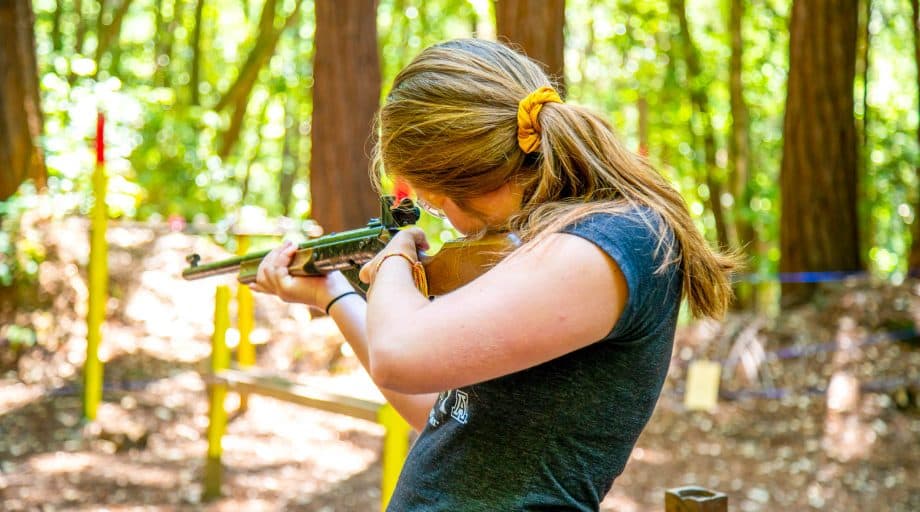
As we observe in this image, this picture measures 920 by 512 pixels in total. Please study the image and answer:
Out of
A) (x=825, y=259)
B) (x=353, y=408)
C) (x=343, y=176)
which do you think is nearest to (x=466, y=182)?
(x=353, y=408)

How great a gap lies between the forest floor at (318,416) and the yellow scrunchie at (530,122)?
2.95 metres

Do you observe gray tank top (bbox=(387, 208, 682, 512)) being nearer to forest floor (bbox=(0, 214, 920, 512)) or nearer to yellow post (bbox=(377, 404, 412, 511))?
yellow post (bbox=(377, 404, 412, 511))

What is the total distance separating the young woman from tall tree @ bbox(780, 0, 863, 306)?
20.3 feet

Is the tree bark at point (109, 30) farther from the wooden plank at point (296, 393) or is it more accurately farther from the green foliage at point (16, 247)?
the wooden plank at point (296, 393)

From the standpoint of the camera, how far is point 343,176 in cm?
705

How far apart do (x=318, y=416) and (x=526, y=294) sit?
526 centimetres

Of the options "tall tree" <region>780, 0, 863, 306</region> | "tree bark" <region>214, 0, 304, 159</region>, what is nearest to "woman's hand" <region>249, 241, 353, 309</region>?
"tall tree" <region>780, 0, 863, 306</region>

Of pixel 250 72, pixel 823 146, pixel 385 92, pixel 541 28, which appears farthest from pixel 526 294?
pixel 385 92

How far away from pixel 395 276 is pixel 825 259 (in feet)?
21.0

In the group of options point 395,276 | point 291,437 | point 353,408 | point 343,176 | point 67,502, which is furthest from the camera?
point 343,176

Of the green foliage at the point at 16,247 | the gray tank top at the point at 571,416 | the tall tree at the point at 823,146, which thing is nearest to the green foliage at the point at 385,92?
the green foliage at the point at 16,247

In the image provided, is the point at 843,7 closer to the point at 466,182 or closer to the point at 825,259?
the point at 825,259

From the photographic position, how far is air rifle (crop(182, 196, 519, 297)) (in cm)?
145

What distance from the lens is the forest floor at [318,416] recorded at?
5027 mm
